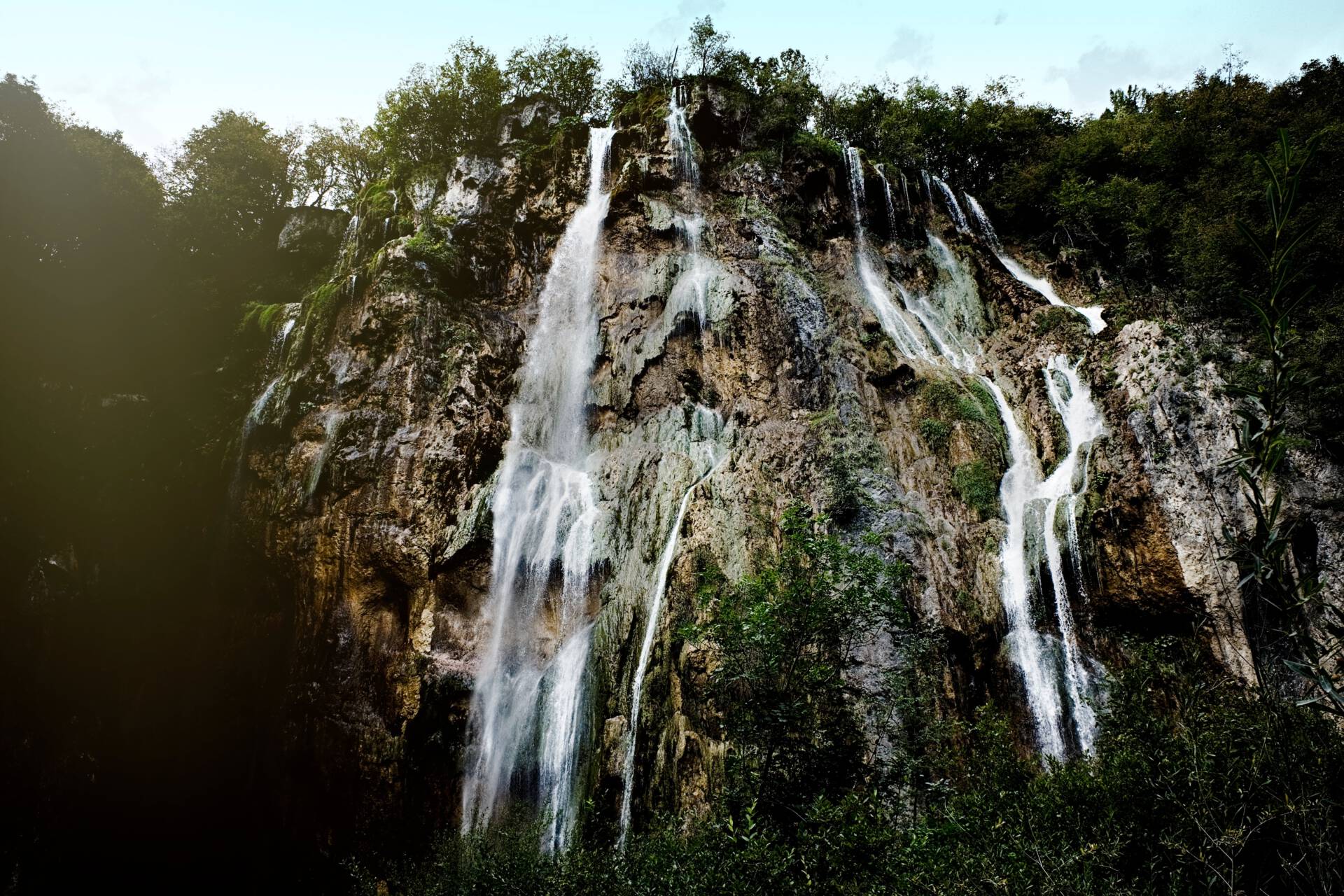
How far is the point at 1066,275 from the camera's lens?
23922mm

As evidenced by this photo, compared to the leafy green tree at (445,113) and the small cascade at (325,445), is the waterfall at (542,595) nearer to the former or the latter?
the small cascade at (325,445)

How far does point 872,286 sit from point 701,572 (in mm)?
13429

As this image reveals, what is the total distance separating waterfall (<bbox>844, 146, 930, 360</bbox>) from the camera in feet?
68.9

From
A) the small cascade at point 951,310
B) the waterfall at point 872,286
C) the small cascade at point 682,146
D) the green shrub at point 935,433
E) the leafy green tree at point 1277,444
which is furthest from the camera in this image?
the small cascade at point 682,146

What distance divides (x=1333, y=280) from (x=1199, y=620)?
10904 mm

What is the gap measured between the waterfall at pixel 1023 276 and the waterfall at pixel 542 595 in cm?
1532

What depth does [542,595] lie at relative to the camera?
1692 centimetres

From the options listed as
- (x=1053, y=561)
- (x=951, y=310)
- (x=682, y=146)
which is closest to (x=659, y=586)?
(x=1053, y=561)

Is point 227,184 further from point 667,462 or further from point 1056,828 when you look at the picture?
point 1056,828

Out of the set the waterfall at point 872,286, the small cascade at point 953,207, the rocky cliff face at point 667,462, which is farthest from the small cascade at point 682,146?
the small cascade at point 953,207

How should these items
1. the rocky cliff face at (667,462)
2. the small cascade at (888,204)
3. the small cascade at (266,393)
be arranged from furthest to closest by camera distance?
1. the small cascade at (888,204)
2. the small cascade at (266,393)
3. the rocky cliff face at (667,462)

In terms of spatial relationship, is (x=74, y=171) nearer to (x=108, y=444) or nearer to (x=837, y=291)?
(x=108, y=444)

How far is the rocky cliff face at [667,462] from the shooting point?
13.8 metres

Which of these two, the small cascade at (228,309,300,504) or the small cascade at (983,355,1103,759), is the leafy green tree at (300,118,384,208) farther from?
the small cascade at (983,355,1103,759)
